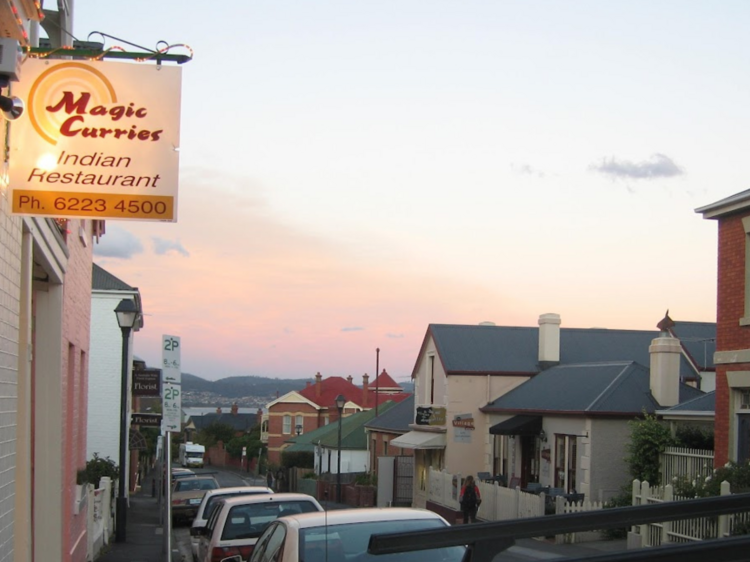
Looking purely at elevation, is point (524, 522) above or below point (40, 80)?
below

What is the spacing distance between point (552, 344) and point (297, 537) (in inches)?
1177

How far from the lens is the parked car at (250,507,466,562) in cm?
739

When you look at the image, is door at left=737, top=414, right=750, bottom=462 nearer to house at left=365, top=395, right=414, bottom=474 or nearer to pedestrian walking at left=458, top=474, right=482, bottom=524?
pedestrian walking at left=458, top=474, right=482, bottom=524

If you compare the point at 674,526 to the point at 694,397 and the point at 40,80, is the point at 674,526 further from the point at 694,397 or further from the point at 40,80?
the point at 40,80

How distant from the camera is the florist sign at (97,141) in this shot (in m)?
6.91

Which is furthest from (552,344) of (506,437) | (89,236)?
(89,236)

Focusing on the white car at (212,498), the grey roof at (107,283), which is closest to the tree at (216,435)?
the grey roof at (107,283)

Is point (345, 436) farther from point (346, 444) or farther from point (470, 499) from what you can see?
point (470, 499)

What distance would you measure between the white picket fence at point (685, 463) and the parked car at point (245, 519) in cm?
1048

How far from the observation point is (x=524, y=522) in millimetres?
2947

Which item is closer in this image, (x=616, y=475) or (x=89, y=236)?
(x=89, y=236)

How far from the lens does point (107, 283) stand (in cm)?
3794

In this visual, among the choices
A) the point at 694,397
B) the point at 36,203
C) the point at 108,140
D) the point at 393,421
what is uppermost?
the point at 108,140

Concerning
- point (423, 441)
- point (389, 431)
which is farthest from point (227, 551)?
point (389, 431)
